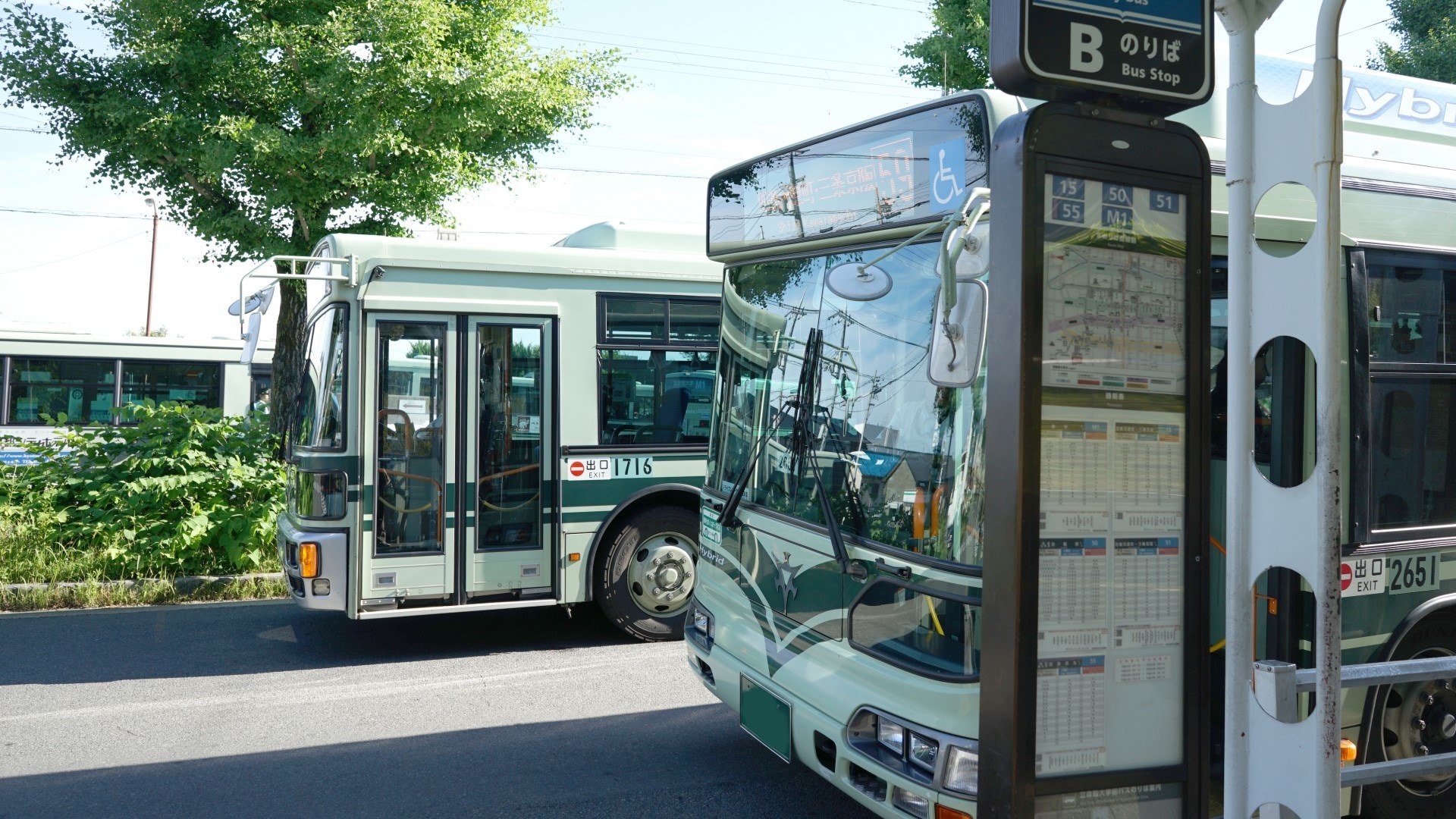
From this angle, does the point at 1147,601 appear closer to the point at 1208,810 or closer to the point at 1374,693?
the point at 1208,810

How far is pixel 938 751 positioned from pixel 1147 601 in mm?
798

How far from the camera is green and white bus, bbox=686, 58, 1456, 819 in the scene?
3613mm

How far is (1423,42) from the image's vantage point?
18.2 meters

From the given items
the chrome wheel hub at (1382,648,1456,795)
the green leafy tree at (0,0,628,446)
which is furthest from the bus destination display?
the green leafy tree at (0,0,628,446)

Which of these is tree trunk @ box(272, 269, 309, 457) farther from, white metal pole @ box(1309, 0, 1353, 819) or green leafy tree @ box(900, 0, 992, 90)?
white metal pole @ box(1309, 0, 1353, 819)

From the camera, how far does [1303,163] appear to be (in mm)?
2789

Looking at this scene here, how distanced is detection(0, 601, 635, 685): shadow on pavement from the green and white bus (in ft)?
11.7

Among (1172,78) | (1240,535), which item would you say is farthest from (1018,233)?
(1240,535)

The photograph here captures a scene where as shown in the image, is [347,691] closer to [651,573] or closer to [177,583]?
[651,573]

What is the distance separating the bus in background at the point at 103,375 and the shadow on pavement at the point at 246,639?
918cm

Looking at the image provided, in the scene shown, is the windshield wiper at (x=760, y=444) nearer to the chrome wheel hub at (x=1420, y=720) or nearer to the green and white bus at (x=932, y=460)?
the green and white bus at (x=932, y=460)

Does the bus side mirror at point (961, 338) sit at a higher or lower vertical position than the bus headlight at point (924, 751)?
higher

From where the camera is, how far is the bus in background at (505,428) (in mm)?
7301

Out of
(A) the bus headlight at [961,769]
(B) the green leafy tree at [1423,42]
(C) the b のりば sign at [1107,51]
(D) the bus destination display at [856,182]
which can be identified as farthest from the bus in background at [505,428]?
(B) the green leafy tree at [1423,42]
